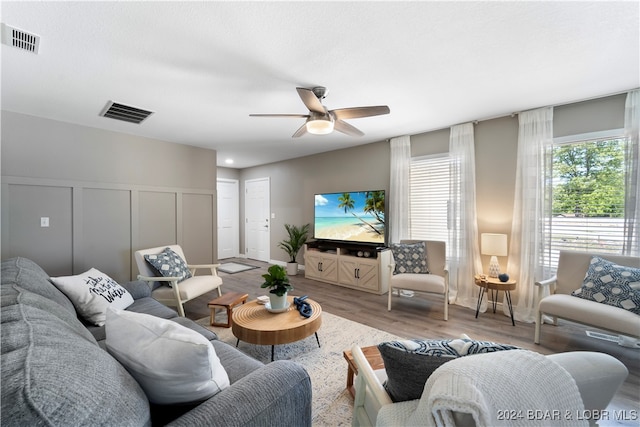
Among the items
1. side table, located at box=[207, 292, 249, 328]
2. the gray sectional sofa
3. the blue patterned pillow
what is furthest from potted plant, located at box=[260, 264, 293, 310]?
the blue patterned pillow

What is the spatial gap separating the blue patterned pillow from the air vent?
489 centimetres

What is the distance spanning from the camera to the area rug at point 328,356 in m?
1.69

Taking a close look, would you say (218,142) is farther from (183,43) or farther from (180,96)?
(183,43)

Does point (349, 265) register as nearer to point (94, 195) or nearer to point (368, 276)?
point (368, 276)

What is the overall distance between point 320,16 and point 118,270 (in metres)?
4.18

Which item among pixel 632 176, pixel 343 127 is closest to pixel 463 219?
pixel 632 176

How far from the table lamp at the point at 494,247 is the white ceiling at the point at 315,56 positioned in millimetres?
1500

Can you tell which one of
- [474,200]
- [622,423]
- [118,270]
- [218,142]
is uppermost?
[218,142]

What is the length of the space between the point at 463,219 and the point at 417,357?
3128mm

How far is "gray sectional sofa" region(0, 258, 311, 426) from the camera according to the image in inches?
21.6

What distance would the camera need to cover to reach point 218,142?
437 cm

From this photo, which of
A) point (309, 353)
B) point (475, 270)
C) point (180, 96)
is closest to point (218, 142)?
point (180, 96)

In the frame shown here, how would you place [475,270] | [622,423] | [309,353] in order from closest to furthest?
[622,423] → [309,353] → [475,270]

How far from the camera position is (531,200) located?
302 centimetres
